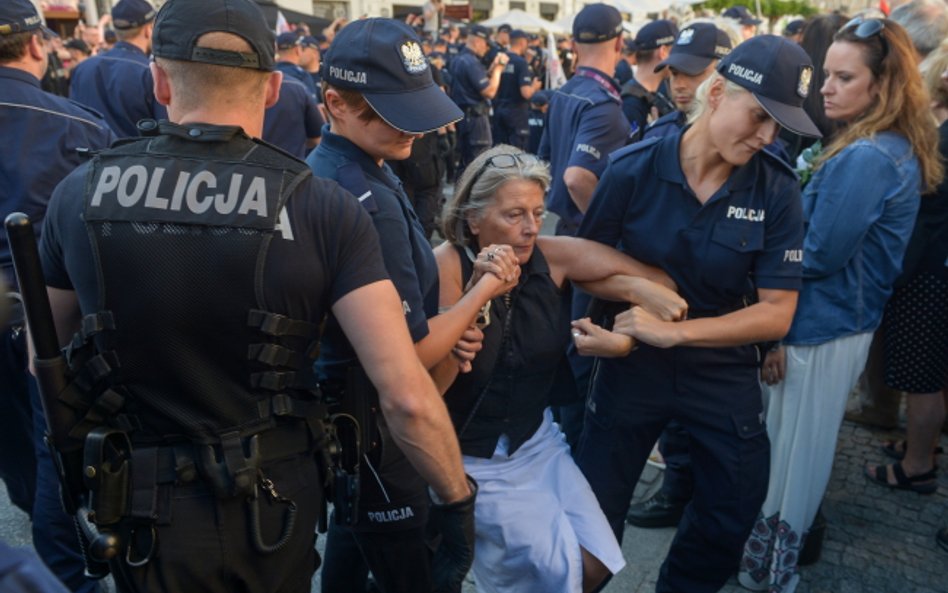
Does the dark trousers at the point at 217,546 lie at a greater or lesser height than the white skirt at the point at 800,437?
greater

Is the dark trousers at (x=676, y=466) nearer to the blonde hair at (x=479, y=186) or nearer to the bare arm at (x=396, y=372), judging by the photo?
the blonde hair at (x=479, y=186)

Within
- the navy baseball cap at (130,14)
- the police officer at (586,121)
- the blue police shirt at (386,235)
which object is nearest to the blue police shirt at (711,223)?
the blue police shirt at (386,235)

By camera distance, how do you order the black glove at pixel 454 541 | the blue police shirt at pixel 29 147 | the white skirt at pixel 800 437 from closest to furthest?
the black glove at pixel 454 541 → the blue police shirt at pixel 29 147 → the white skirt at pixel 800 437

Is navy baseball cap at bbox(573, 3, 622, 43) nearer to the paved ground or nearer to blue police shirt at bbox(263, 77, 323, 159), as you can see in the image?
blue police shirt at bbox(263, 77, 323, 159)

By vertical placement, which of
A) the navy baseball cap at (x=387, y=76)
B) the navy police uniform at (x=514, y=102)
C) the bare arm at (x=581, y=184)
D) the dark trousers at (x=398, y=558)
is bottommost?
the navy police uniform at (x=514, y=102)

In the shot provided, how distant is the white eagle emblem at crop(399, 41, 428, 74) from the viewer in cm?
197

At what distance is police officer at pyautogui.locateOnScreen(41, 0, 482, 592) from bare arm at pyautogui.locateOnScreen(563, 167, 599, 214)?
2.59m

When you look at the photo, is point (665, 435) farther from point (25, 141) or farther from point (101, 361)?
point (25, 141)

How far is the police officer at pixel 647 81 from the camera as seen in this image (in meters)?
5.03

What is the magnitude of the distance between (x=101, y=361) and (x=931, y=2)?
4107mm

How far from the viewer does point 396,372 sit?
5.36 ft

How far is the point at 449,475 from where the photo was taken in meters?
1.77

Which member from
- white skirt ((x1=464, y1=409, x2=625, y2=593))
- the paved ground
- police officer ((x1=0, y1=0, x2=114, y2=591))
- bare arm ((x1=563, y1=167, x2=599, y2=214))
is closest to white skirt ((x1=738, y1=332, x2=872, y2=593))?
the paved ground

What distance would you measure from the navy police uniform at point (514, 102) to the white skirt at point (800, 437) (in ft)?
25.3
